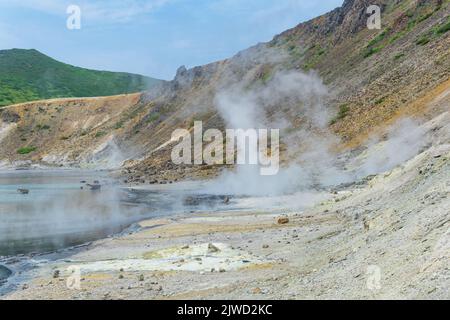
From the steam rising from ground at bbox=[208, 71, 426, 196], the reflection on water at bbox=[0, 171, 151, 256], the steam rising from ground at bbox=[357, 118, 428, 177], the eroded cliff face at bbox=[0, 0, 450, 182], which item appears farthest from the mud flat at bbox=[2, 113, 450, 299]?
the eroded cliff face at bbox=[0, 0, 450, 182]

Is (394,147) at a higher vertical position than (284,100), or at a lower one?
lower

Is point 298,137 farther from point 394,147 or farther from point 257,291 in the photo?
point 257,291

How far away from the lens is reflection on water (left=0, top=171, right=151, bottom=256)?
86.8 feet

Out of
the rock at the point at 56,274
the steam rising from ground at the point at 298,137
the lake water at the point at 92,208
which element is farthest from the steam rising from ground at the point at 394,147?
the rock at the point at 56,274

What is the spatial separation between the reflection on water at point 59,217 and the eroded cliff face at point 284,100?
13346mm

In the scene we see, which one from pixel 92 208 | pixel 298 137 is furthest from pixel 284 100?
pixel 92 208

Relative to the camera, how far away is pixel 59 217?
34.9 metres

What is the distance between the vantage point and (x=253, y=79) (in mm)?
88812

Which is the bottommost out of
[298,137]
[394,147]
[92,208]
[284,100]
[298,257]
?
[92,208]

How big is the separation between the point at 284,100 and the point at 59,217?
144 feet

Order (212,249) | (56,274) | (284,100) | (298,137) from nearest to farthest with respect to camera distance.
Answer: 1. (56,274)
2. (212,249)
3. (298,137)
4. (284,100)

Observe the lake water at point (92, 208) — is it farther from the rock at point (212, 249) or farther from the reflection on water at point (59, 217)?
the rock at point (212, 249)
